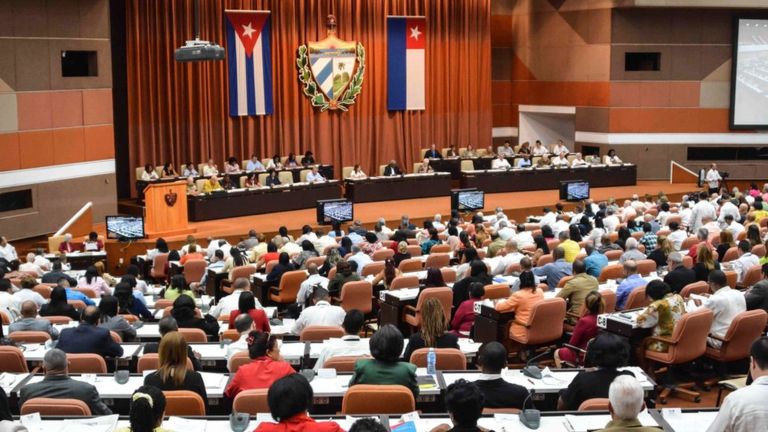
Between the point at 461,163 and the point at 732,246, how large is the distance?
1155 cm

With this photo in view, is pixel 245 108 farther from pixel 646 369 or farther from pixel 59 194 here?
pixel 646 369

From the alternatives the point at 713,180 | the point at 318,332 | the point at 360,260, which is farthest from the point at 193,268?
the point at 713,180

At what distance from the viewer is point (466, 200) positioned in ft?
62.8

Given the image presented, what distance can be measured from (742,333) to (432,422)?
3979mm

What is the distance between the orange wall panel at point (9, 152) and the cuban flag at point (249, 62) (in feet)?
20.2

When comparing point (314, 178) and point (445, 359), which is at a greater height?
point (314, 178)

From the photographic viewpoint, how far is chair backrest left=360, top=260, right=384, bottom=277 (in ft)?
37.9

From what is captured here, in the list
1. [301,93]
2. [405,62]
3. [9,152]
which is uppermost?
[405,62]

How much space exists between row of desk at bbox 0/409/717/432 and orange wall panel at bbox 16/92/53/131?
1334 cm

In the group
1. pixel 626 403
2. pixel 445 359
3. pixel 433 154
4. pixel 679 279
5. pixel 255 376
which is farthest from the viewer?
pixel 433 154

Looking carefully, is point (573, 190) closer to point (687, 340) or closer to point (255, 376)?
point (687, 340)

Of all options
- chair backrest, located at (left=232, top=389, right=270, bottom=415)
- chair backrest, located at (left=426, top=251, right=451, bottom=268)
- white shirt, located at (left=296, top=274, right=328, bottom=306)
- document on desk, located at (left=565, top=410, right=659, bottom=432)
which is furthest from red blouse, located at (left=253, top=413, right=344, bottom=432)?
chair backrest, located at (left=426, top=251, right=451, bottom=268)

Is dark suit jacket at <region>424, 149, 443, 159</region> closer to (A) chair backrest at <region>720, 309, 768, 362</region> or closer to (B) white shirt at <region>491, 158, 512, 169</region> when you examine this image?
(B) white shirt at <region>491, 158, 512, 169</region>

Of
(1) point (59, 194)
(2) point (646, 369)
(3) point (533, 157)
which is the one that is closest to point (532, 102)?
(3) point (533, 157)
